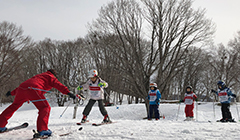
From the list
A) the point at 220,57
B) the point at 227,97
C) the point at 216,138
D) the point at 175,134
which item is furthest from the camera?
the point at 220,57

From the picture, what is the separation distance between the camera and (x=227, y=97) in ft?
26.7

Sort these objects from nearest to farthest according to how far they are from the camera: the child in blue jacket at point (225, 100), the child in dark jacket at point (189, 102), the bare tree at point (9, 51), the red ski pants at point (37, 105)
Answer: the red ski pants at point (37, 105)
the child in blue jacket at point (225, 100)
the child in dark jacket at point (189, 102)
the bare tree at point (9, 51)

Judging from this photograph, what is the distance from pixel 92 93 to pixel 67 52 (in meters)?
25.1

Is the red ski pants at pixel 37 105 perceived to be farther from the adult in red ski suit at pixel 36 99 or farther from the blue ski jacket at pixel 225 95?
the blue ski jacket at pixel 225 95

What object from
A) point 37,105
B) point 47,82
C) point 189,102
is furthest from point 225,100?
point 37,105

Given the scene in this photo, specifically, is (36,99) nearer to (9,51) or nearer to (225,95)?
(225,95)

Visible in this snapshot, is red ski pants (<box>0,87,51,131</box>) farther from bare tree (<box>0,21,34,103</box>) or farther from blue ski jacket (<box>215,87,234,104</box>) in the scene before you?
bare tree (<box>0,21,34,103</box>)

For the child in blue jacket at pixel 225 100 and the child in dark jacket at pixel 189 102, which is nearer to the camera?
the child in blue jacket at pixel 225 100

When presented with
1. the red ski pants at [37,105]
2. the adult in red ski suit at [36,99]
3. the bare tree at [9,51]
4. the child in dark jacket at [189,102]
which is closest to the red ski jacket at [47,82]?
the adult in red ski suit at [36,99]

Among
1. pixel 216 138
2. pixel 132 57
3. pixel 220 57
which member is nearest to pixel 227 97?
pixel 216 138

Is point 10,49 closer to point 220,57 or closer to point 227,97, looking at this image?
point 227,97

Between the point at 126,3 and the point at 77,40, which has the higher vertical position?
the point at 77,40

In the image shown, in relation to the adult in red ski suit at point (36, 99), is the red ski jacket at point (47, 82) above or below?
above

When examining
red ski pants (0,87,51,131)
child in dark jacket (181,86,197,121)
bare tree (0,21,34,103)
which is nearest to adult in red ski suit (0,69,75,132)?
red ski pants (0,87,51,131)
